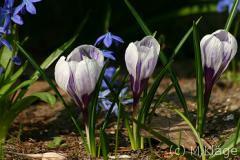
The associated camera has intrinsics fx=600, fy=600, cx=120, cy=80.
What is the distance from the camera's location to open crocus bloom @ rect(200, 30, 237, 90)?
2783mm

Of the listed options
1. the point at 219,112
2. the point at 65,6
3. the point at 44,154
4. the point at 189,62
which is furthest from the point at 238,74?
the point at 44,154

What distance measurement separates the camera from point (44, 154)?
2.86 meters

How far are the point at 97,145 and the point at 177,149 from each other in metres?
0.58

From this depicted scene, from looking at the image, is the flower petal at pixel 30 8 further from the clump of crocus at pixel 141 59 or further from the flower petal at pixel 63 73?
the clump of crocus at pixel 141 59

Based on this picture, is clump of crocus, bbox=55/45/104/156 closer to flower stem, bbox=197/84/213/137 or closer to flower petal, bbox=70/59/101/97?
flower petal, bbox=70/59/101/97

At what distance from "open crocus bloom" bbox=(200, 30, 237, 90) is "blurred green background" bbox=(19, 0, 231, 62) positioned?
7.32ft

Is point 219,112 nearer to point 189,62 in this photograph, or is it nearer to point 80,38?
point 189,62

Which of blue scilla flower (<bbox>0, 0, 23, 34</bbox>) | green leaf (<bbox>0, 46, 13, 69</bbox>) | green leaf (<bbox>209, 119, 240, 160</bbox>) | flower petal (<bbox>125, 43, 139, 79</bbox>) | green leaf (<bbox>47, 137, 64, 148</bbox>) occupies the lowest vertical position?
green leaf (<bbox>209, 119, 240, 160</bbox>)

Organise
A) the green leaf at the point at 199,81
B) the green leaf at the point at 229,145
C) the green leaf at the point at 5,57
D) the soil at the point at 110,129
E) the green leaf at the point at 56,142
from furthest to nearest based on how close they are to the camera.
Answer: the green leaf at the point at 5,57 → the green leaf at the point at 56,142 → the soil at the point at 110,129 → the green leaf at the point at 199,81 → the green leaf at the point at 229,145

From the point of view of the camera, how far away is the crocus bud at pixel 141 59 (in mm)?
2695

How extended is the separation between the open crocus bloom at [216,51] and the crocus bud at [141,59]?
0.25 m

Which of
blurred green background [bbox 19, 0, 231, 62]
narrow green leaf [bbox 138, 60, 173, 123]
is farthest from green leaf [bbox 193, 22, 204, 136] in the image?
blurred green background [bbox 19, 0, 231, 62]

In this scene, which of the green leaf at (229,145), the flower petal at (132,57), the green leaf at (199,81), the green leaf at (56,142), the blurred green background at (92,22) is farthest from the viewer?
the blurred green background at (92,22)

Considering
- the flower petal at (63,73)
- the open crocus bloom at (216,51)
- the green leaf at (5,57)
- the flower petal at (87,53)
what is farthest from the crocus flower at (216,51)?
the green leaf at (5,57)
